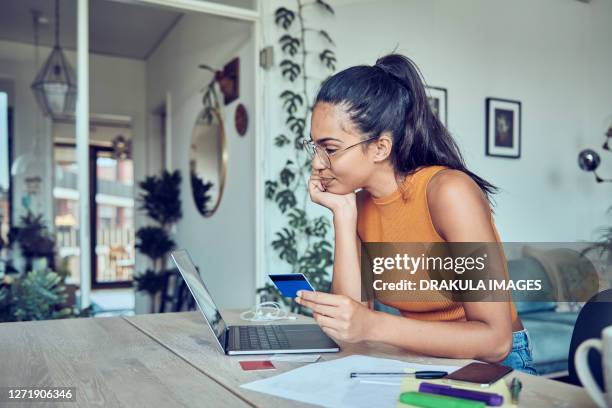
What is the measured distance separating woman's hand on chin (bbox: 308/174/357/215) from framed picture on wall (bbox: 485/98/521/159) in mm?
3038

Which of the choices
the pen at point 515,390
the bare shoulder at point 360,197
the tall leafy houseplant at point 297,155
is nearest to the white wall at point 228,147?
the tall leafy houseplant at point 297,155

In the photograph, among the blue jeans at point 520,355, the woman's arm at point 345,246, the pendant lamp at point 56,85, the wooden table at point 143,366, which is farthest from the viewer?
the pendant lamp at point 56,85

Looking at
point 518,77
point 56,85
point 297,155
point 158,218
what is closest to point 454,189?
point 297,155

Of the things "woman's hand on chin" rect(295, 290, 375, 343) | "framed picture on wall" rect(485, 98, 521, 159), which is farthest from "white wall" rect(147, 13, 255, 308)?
"woman's hand on chin" rect(295, 290, 375, 343)

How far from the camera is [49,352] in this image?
1.08 metres

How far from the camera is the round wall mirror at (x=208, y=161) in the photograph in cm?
415

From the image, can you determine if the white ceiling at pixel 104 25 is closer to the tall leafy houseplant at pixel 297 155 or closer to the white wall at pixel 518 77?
the tall leafy houseplant at pixel 297 155

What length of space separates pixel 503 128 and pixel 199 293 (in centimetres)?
361

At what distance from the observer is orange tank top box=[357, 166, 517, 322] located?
1.25 m

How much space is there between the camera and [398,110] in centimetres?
129

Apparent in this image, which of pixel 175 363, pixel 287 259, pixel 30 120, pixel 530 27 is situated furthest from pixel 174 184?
pixel 175 363

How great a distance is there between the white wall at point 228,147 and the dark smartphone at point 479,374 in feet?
8.93

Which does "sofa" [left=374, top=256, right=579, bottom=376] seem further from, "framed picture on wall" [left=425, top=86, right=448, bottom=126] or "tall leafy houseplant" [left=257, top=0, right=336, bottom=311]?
"framed picture on wall" [left=425, top=86, right=448, bottom=126]

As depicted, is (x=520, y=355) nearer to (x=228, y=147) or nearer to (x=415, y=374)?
(x=415, y=374)
